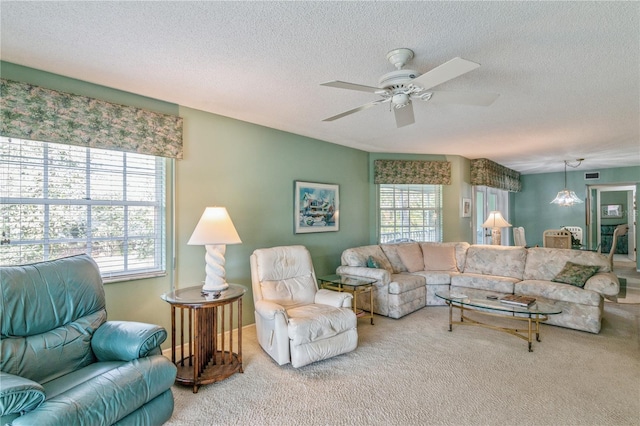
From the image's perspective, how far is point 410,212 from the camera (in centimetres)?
589

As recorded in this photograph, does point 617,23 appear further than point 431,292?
No

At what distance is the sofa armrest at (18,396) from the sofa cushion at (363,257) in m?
3.47

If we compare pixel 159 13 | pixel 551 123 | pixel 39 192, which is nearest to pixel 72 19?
pixel 159 13

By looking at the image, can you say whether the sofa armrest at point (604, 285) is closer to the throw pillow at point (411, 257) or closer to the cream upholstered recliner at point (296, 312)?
the throw pillow at point (411, 257)

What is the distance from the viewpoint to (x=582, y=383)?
253 centimetres

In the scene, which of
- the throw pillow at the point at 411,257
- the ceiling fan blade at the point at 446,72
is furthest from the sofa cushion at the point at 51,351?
the throw pillow at the point at 411,257

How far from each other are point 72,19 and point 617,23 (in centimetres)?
306

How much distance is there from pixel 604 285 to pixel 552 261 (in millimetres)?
739

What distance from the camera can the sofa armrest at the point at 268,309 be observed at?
2.82 metres

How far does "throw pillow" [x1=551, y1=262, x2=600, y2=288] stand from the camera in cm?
384

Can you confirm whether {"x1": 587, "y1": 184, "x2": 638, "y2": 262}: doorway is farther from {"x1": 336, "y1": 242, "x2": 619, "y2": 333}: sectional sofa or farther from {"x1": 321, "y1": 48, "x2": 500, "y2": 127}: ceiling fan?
{"x1": 321, "y1": 48, "x2": 500, "y2": 127}: ceiling fan

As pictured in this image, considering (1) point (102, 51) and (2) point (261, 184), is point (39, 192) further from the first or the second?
(2) point (261, 184)

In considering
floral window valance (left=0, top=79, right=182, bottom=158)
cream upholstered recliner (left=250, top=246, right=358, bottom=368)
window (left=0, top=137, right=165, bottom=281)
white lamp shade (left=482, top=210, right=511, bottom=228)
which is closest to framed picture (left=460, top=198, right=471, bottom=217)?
white lamp shade (left=482, top=210, right=511, bottom=228)

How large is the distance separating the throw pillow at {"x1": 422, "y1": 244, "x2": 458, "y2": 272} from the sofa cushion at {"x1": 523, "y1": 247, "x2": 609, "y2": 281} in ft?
3.21
